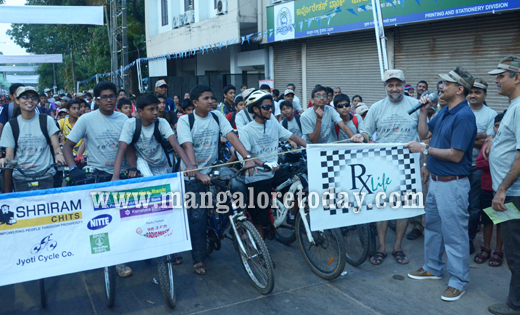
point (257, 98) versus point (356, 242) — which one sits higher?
point (257, 98)

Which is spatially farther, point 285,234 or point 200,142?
point 285,234

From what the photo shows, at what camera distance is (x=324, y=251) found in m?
4.95

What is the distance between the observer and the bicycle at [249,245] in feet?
14.8

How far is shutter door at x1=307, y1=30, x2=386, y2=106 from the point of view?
13.4 metres

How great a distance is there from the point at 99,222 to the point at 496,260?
4.46m

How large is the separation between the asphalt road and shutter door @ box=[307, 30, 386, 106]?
8805mm

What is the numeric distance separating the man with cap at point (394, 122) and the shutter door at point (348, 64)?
309 inches

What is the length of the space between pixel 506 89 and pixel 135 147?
3888 millimetres

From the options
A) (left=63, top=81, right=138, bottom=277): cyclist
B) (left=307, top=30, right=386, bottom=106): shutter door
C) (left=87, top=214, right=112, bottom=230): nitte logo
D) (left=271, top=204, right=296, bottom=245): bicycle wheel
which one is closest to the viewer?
(left=87, top=214, right=112, bottom=230): nitte logo

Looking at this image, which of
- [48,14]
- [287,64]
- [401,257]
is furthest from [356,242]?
[48,14]

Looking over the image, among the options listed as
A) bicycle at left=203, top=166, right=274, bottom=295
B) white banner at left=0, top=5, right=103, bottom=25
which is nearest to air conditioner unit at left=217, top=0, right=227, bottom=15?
white banner at left=0, top=5, right=103, bottom=25

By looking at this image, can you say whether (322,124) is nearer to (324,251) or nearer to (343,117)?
(343,117)

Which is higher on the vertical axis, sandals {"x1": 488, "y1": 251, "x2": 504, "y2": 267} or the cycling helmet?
the cycling helmet

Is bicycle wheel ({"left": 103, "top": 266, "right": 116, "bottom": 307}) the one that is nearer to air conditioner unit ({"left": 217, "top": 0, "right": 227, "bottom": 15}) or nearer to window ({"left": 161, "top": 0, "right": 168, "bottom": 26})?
air conditioner unit ({"left": 217, "top": 0, "right": 227, "bottom": 15})
